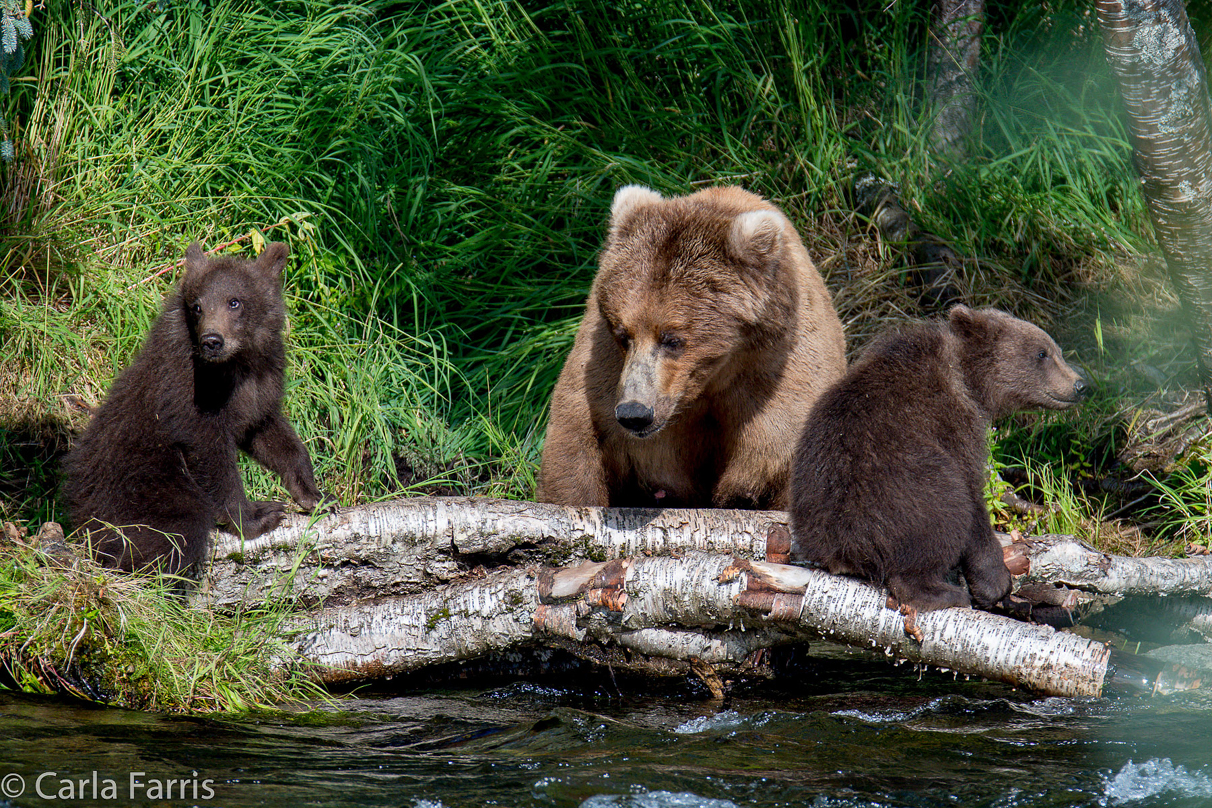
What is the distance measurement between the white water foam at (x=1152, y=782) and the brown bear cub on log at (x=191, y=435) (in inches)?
124

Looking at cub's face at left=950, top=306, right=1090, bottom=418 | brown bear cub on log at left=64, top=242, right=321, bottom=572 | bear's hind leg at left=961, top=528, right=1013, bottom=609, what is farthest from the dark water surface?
cub's face at left=950, top=306, right=1090, bottom=418

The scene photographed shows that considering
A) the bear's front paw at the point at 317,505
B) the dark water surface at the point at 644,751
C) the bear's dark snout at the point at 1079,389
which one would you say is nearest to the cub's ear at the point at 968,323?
the bear's dark snout at the point at 1079,389

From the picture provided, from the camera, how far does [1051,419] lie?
605 cm

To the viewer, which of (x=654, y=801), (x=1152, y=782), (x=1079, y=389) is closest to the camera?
(x=654, y=801)

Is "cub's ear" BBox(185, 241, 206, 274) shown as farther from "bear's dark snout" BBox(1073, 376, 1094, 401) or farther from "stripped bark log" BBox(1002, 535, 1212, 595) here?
"bear's dark snout" BBox(1073, 376, 1094, 401)

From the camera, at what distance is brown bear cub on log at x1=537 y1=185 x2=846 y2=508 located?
4.17 meters

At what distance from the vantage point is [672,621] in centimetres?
388

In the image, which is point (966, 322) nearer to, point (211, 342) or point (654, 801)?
point (654, 801)

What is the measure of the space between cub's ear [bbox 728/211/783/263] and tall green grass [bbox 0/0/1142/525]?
2402 millimetres

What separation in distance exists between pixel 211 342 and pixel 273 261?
67 cm


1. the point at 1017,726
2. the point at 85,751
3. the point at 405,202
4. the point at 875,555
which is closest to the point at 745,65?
the point at 405,202

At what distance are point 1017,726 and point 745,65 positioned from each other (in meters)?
4.98

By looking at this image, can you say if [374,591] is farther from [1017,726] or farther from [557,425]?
[1017,726]

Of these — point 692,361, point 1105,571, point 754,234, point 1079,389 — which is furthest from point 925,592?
point 754,234
